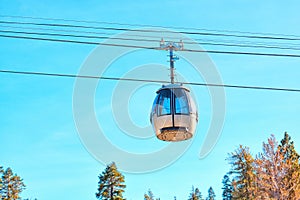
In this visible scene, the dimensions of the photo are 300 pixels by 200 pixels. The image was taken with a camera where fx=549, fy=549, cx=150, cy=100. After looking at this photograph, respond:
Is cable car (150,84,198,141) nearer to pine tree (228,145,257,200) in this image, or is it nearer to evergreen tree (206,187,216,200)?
pine tree (228,145,257,200)

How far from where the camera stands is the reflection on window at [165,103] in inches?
565

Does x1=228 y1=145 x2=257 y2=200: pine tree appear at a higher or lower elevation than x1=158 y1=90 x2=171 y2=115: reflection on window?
higher

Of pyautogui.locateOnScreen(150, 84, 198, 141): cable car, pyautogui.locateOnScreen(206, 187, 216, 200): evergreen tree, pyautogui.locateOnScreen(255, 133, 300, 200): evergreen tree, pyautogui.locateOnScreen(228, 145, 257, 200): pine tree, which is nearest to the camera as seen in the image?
pyautogui.locateOnScreen(150, 84, 198, 141): cable car

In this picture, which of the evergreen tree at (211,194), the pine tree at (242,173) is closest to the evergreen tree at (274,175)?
the pine tree at (242,173)

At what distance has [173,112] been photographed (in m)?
14.4

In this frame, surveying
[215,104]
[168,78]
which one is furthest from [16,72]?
[215,104]

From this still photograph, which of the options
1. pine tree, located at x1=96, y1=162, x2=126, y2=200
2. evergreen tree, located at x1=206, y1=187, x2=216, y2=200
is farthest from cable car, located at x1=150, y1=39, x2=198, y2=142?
evergreen tree, located at x1=206, y1=187, x2=216, y2=200

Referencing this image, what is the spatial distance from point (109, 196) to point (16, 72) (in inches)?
1661

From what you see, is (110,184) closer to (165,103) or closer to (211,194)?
(165,103)

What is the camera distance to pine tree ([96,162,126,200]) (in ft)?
182

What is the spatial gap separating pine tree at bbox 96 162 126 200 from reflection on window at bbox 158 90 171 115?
41.6 meters

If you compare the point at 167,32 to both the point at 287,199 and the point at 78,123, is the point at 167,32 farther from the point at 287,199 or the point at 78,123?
the point at 287,199

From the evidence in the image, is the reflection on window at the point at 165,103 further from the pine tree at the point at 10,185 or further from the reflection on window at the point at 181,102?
the pine tree at the point at 10,185

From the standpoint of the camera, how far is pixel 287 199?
36.9 meters
